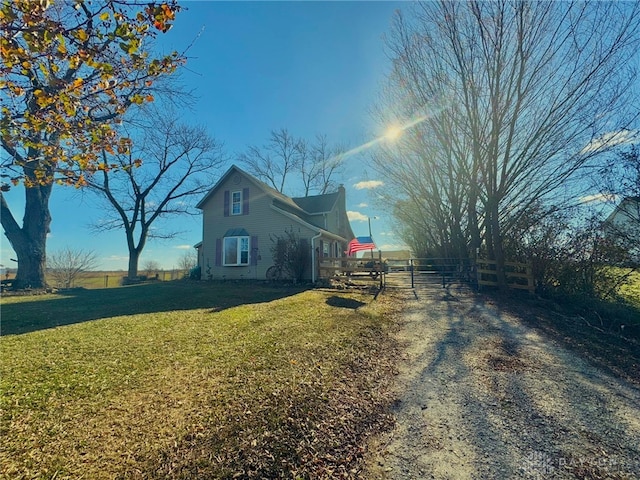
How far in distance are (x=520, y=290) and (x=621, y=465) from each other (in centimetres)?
958

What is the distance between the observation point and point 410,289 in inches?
528

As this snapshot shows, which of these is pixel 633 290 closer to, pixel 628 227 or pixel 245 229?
pixel 628 227

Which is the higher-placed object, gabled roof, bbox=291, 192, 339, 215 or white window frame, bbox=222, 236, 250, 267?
gabled roof, bbox=291, 192, 339, 215

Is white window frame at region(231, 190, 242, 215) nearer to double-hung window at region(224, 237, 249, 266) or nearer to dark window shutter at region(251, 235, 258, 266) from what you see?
double-hung window at region(224, 237, 249, 266)

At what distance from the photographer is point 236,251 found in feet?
54.2

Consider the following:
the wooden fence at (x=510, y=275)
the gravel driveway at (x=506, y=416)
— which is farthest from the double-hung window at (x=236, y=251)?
the gravel driveway at (x=506, y=416)

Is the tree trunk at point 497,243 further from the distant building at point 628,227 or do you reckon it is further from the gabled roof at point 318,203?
the gabled roof at point 318,203

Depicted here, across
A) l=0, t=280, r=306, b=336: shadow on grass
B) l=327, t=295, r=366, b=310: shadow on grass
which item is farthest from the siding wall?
l=0, t=280, r=306, b=336: shadow on grass

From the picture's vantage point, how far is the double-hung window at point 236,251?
646 inches

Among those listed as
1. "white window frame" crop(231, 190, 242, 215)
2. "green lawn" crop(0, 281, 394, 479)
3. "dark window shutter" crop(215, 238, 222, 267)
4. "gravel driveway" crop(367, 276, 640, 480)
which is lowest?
"gravel driveway" crop(367, 276, 640, 480)

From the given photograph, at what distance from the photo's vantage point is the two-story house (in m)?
15.6

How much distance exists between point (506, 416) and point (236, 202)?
1596 cm

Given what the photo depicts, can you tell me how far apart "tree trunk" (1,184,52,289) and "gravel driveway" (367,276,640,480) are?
1426cm

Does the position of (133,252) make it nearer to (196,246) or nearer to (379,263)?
(196,246)
